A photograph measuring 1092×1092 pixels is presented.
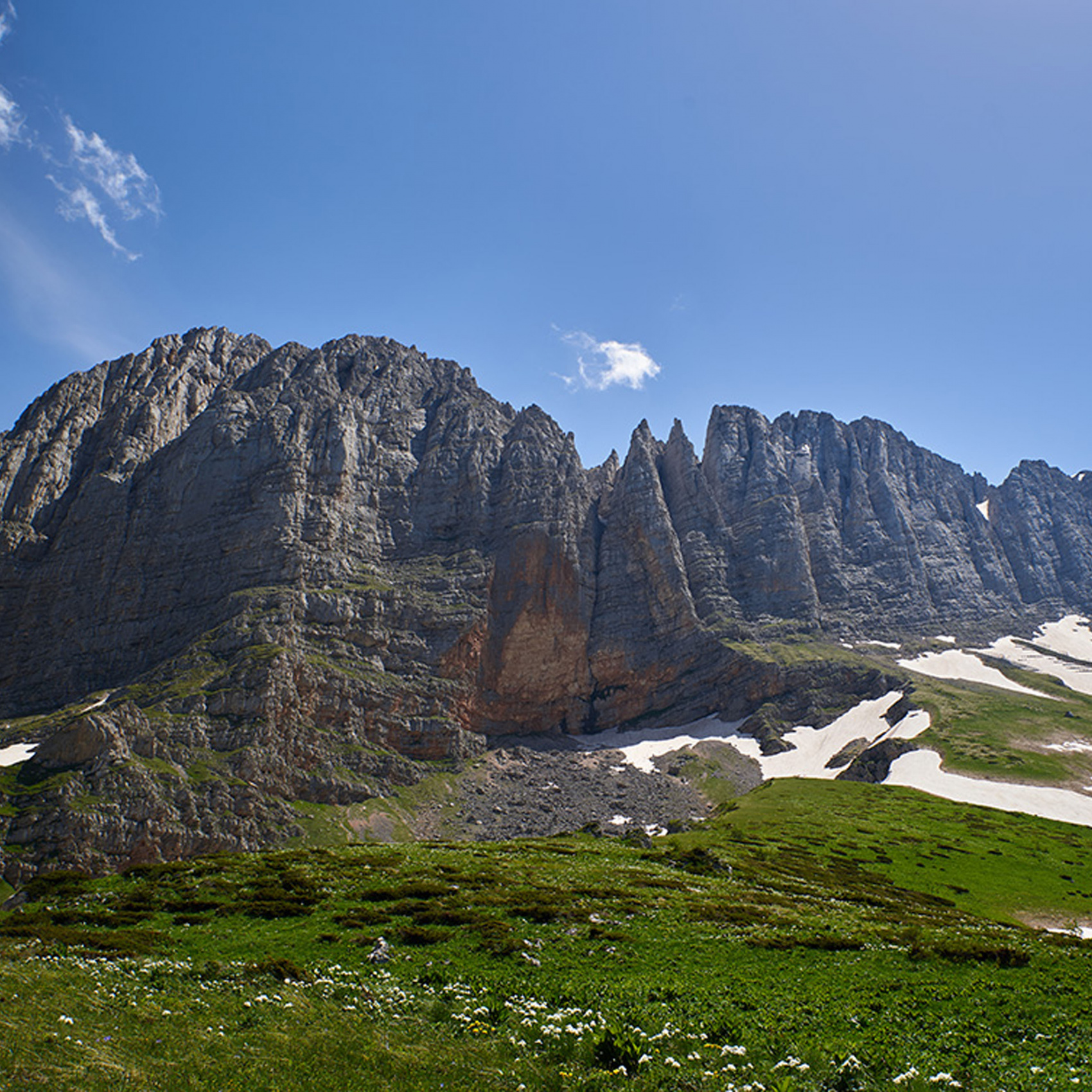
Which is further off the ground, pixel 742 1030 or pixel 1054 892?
pixel 742 1030

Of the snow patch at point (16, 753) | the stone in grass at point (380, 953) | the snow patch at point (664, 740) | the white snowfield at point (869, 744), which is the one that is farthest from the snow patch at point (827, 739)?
the snow patch at point (16, 753)

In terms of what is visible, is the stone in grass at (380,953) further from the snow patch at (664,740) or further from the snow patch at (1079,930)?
the snow patch at (664,740)

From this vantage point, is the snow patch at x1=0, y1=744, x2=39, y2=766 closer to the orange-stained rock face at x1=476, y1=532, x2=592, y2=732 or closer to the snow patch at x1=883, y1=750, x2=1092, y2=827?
the orange-stained rock face at x1=476, y1=532, x2=592, y2=732

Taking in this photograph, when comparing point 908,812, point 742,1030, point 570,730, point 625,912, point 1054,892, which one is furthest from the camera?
point 570,730

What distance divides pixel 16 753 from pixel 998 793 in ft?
585

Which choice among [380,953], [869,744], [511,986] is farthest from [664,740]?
[511,986]

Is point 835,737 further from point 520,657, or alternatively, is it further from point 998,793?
point 520,657

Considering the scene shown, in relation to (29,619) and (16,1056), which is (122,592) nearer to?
(29,619)

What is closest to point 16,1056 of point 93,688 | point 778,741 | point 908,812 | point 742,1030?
point 742,1030

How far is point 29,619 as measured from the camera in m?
181

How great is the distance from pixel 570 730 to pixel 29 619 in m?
151

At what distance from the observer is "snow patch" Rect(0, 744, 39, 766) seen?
123000 mm

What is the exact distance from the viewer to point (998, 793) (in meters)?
115

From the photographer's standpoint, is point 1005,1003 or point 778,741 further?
point 778,741
